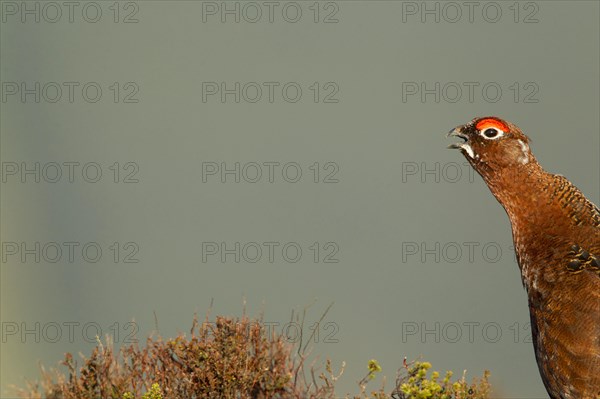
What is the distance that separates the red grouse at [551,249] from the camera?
20.4 feet

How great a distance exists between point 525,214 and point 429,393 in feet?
5.10

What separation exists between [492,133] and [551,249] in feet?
3.32

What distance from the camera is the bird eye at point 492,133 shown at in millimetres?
6941

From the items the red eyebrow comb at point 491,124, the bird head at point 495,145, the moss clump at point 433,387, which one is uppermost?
the red eyebrow comb at point 491,124

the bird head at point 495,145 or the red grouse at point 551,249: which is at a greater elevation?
the bird head at point 495,145

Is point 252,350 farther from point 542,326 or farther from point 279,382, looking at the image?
point 542,326

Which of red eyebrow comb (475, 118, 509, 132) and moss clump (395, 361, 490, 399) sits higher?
red eyebrow comb (475, 118, 509, 132)

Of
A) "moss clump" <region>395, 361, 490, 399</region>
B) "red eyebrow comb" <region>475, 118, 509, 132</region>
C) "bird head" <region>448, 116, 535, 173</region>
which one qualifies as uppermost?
"red eyebrow comb" <region>475, 118, 509, 132</region>

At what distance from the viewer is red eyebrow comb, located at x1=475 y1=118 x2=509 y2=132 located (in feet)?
22.8

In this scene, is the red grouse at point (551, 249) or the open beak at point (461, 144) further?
the open beak at point (461, 144)

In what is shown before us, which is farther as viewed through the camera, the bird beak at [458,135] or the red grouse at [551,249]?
the bird beak at [458,135]

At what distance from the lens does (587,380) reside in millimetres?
6133

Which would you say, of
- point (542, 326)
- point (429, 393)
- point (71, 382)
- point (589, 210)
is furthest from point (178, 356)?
point (589, 210)

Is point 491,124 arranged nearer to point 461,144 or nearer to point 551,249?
point 461,144
